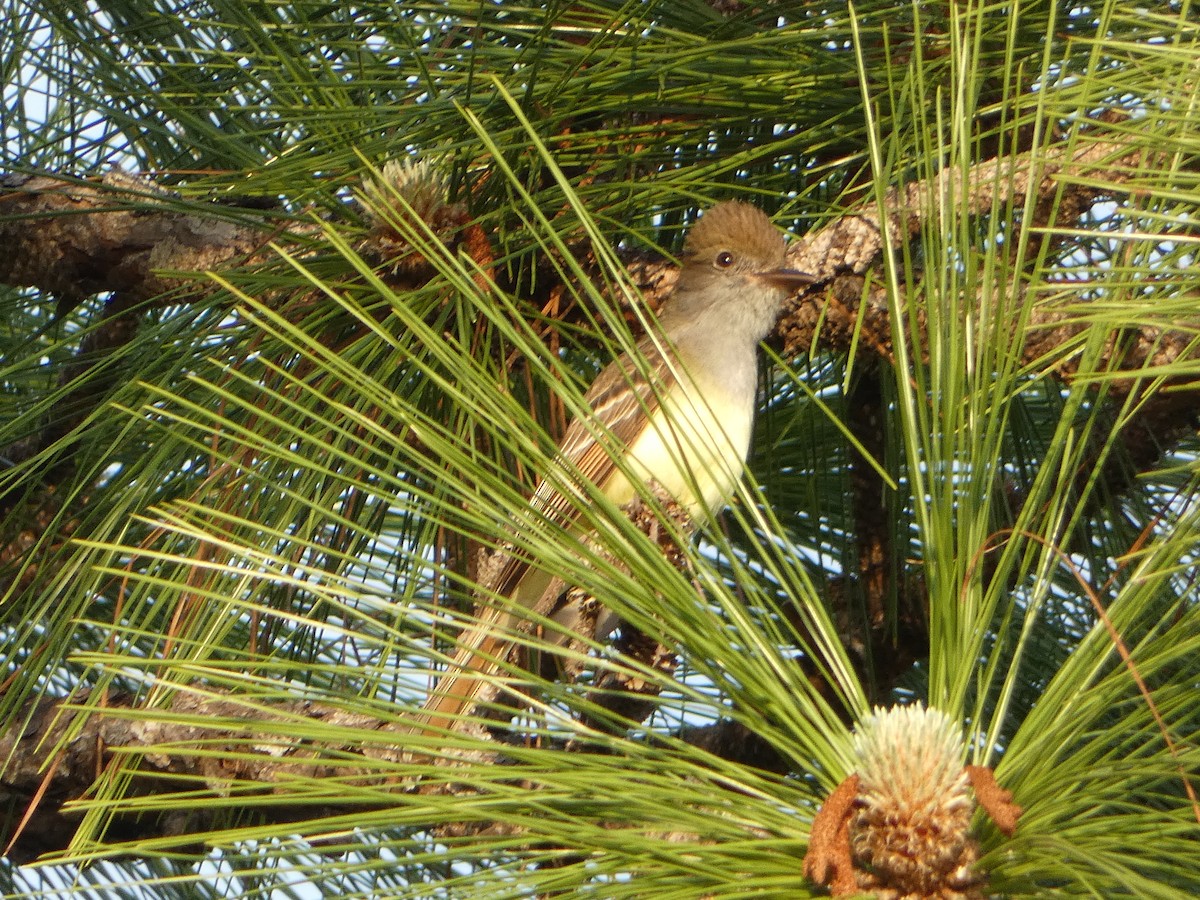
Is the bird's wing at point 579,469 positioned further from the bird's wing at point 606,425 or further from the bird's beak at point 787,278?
the bird's beak at point 787,278

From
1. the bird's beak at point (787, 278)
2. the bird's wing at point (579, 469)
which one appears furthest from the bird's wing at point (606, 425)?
the bird's beak at point (787, 278)

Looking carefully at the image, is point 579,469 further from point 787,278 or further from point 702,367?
point 702,367

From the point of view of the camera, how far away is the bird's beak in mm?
2740

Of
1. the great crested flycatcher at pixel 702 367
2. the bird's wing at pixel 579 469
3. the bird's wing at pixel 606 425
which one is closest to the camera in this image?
the bird's wing at pixel 579 469

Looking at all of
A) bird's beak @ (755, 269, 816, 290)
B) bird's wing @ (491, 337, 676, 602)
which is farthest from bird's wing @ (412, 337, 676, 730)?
bird's beak @ (755, 269, 816, 290)

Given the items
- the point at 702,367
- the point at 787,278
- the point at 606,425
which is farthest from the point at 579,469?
the point at 702,367

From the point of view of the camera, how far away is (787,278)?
2.97 meters

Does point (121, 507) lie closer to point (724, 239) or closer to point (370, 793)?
point (370, 793)

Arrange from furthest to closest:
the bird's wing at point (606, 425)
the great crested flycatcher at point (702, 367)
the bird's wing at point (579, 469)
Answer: the great crested flycatcher at point (702, 367), the bird's wing at point (606, 425), the bird's wing at point (579, 469)

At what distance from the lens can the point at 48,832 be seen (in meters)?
2.95

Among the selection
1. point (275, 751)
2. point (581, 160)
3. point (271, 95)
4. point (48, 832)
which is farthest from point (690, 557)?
point (48, 832)

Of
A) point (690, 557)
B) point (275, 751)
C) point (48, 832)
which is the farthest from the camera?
point (48, 832)

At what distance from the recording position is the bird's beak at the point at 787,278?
108 inches

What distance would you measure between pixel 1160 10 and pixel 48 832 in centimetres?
264
